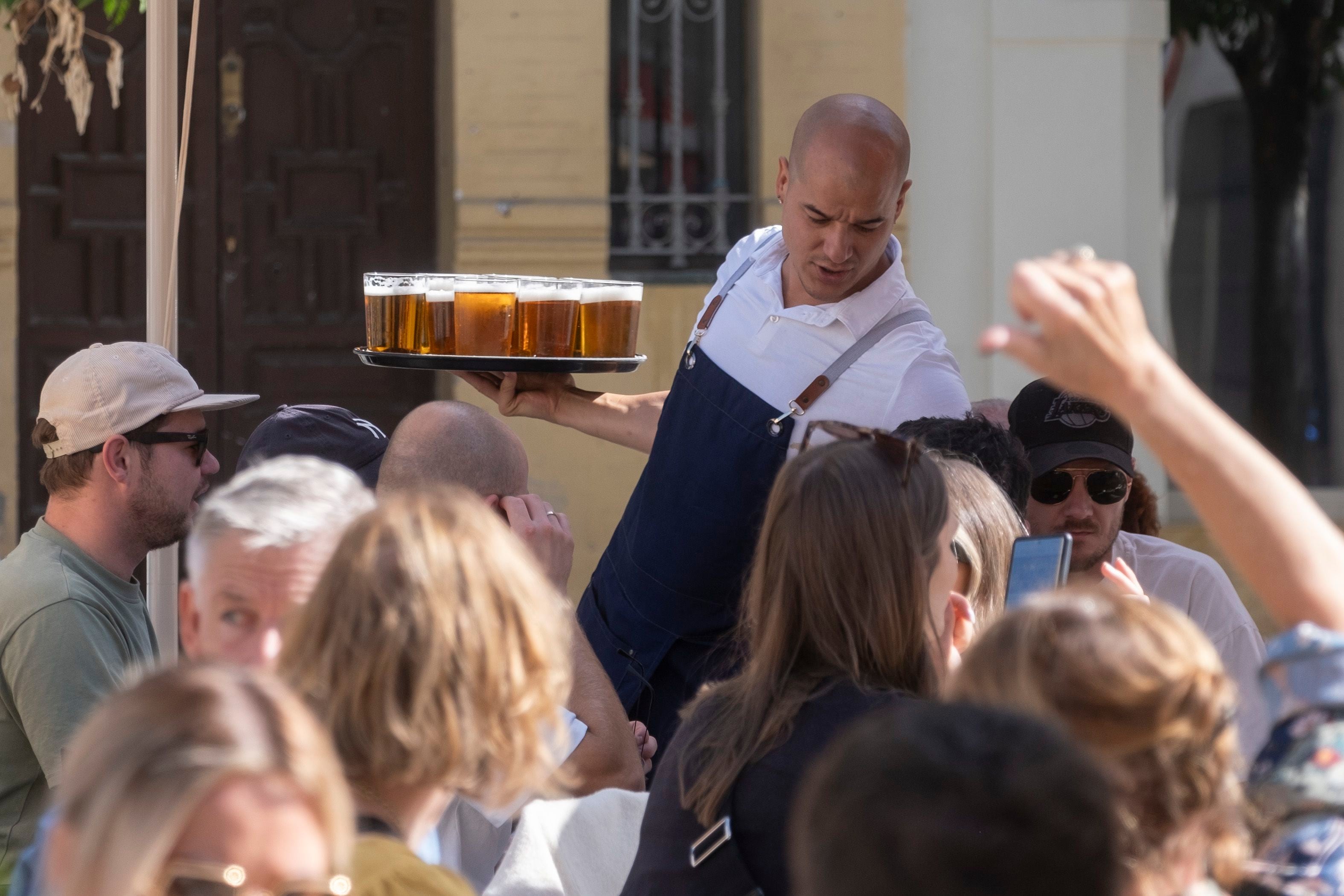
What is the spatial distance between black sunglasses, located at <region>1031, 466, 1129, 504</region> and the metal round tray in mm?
792

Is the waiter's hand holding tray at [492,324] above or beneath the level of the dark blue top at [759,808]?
above

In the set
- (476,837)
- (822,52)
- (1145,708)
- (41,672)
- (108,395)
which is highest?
(822,52)

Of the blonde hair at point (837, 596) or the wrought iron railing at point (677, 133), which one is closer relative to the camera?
the blonde hair at point (837, 596)

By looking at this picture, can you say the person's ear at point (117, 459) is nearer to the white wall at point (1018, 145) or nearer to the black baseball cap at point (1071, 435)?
the black baseball cap at point (1071, 435)

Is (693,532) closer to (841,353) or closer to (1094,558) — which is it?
(841,353)

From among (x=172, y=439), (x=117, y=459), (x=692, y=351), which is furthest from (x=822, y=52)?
(x=117, y=459)

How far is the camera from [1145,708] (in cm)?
134

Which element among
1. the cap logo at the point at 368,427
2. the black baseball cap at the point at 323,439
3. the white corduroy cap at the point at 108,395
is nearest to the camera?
the white corduroy cap at the point at 108,395

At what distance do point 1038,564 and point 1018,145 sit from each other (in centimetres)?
376

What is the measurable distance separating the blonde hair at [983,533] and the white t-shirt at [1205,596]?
1.56 ft

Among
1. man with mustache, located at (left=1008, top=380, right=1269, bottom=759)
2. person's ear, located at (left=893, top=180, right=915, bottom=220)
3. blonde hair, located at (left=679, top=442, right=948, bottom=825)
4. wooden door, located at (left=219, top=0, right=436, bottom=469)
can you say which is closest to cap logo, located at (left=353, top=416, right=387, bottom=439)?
person's ear, located at (left=893, top=180, right=915, bottom=220)

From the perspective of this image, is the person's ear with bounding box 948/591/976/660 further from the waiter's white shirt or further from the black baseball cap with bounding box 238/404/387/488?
the black baseball cap with bounding box 238/404/387/488

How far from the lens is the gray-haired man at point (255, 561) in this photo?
1.71m

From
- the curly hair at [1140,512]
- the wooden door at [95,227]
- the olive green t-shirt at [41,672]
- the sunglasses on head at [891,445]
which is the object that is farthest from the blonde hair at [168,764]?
the wooden door at [95,227]
